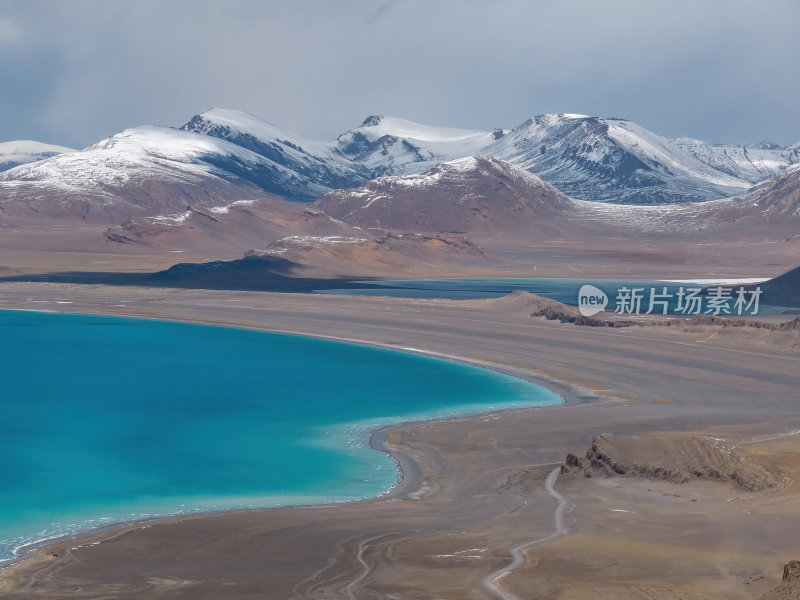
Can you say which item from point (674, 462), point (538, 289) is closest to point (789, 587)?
point (674, 462)

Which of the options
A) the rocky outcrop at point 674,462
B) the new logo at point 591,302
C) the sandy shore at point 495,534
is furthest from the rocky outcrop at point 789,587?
the new logo at point 591,302

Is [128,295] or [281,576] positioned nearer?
[281,576]

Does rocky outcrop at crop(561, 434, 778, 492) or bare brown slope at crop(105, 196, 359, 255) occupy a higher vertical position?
bare brown slope at crop(105, 196, 359, 255)

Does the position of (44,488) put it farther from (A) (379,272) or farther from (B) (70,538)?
(A) (379,272)

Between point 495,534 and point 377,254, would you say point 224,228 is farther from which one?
point 495,534

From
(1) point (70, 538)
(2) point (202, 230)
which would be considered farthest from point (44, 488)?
(2) point (202, 230)

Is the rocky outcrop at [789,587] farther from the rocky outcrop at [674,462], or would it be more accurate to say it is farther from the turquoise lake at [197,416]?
the turquoise lake at [197,416]

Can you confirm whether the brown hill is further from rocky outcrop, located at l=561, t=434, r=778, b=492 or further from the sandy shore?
rocky outcrop, located at l=561, t=434, r=778, b=492

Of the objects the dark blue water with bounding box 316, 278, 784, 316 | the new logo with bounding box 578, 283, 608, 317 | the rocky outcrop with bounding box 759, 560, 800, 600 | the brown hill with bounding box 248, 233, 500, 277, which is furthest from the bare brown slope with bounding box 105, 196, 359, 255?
the rocky outcrop with bounding box 759, 560, 800, 600
